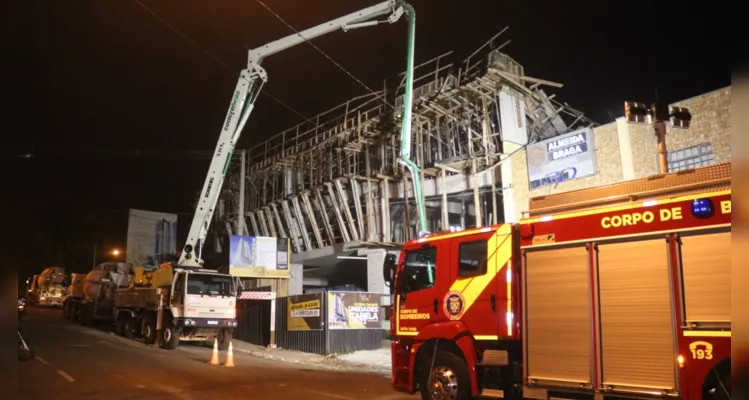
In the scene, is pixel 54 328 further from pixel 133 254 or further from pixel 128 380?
pixel 133 254

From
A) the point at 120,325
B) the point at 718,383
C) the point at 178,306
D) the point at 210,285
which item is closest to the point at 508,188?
the point at 210,285

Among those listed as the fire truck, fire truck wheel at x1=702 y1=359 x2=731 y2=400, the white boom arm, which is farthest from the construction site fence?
fire truck wheel at x1=702 y1=359 x2=731 y2=400

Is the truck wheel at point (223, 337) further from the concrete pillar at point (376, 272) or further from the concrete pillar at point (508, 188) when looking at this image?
the concrete pillar at point (508, 188)

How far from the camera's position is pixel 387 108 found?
2655 centimetres

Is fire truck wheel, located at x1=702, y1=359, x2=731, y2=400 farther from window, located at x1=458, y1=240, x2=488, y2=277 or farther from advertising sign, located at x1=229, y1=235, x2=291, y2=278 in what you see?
advertising sign, located at x1=229, y1=235, x2=291, y2=278

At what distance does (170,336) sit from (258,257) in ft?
28.0

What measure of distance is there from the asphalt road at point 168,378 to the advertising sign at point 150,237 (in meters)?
30.5

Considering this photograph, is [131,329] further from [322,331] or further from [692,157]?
[692,157]

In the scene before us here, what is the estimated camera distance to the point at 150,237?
159 feet

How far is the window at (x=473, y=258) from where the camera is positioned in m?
8.05

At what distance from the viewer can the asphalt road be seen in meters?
10.1

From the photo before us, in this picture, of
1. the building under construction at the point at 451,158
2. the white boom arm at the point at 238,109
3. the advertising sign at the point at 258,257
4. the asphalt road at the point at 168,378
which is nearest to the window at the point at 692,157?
the building under construction at the point at 451,158

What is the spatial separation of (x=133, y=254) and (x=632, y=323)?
47.0 metres

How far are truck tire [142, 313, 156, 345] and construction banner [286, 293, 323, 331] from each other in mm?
4671
